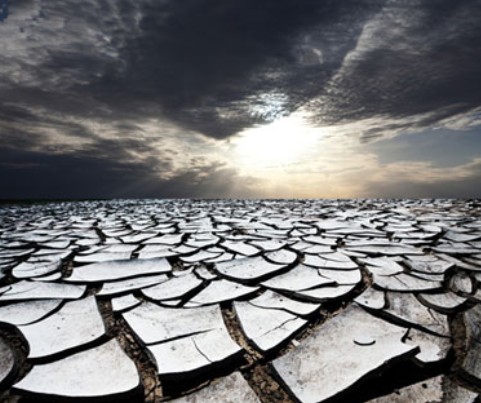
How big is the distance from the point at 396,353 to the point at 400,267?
3.13ft

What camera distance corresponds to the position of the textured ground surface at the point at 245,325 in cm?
90

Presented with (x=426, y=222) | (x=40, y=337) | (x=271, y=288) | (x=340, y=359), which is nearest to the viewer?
(x=340, y=359)

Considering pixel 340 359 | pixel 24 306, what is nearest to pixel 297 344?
pixel 340 359

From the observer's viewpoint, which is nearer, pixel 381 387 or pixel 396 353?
pixel 381 387

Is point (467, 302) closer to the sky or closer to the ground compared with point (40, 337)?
closer to the sky

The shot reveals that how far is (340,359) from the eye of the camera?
39.1 inches

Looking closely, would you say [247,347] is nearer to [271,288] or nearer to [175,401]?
[175,401]

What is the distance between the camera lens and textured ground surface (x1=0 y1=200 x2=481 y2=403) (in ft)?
2.94

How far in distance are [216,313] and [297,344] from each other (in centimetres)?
37

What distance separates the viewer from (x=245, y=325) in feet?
3.95

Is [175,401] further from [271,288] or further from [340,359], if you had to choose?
[271,288]

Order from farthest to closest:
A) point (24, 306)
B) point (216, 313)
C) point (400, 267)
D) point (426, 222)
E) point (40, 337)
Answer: point (426, 222)
point (400, 267)
point (24, 306)
point (216, 313)
point (40, 337)

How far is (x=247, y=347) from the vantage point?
3.57 feet

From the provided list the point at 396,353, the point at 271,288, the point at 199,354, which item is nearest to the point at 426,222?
the point at 271,288
